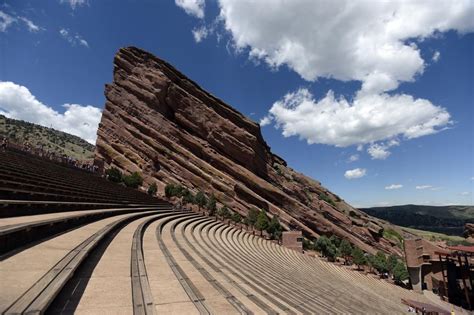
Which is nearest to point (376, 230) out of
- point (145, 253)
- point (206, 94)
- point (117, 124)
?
point (206, 94)

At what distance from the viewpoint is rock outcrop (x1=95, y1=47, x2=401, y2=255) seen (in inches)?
1794

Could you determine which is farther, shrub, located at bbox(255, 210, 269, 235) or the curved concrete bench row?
shrub, located at bbox(255, 210, 269, 235)

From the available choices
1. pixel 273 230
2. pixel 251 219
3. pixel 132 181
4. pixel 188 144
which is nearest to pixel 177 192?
pixel 132 181

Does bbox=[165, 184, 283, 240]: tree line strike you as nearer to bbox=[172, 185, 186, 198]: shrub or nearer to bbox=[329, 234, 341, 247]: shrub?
bbox=[172, 185, 186, 198]: shrub

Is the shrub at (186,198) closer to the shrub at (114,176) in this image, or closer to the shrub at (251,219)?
the shrub at (251,219)

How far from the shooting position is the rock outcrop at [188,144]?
4556 cm

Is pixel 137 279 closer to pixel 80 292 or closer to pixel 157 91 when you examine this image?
pixel 80 292

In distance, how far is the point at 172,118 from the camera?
5178cm

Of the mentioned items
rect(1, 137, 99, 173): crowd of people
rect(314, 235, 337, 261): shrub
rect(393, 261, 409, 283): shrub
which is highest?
rect(1, 137, 99, 173): crowd of people

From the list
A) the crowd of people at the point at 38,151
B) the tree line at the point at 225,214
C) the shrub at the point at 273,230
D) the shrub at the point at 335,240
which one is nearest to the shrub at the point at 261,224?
the tree line at the point at 225,214

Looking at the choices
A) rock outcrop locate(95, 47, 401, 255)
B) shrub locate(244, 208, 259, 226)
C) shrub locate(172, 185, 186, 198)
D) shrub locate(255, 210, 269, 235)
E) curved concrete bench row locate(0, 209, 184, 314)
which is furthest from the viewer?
rock outcrop locate(95, 47, 401, 255)

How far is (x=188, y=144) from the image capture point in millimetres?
49469

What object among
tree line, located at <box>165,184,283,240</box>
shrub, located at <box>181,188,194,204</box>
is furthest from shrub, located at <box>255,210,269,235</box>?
shrub, located at <box>181,188,194,204</box>

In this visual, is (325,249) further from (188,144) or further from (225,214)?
(188,144)
